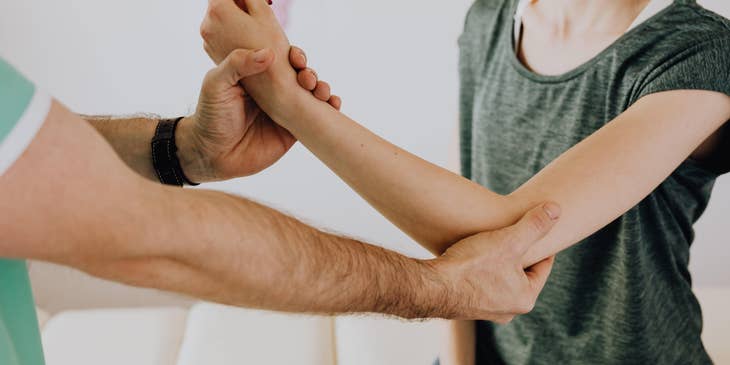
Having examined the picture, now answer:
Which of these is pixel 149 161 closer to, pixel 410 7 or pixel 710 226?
pixel 410 7

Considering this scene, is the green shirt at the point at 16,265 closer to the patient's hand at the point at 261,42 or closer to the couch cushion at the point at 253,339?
the patient's hand at the point at 261,42

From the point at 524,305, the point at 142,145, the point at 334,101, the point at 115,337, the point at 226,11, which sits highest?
the point at 226,11

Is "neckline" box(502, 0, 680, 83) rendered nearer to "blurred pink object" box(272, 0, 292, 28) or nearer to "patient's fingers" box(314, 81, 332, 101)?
"patient's fingers" box(314, 81, 332, 101)

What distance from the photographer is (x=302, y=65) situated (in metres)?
0.97

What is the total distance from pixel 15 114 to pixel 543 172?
702 millimetres

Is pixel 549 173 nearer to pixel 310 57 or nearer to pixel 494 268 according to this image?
pixel 494 268

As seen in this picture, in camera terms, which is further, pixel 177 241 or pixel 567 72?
pixel 567 72

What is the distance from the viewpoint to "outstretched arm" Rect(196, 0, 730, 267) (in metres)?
0.86

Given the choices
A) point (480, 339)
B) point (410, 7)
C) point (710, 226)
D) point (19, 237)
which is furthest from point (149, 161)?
point (710, 226)

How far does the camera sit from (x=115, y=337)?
6.12 ft

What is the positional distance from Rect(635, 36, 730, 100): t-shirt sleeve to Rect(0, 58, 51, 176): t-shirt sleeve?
0.81 m

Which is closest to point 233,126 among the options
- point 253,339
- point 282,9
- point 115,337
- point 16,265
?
point 16,265

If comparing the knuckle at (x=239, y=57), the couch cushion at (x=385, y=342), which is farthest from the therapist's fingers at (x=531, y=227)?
the couch cushion at (x=385, y=342)

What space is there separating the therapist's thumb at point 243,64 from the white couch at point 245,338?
1.01 m
